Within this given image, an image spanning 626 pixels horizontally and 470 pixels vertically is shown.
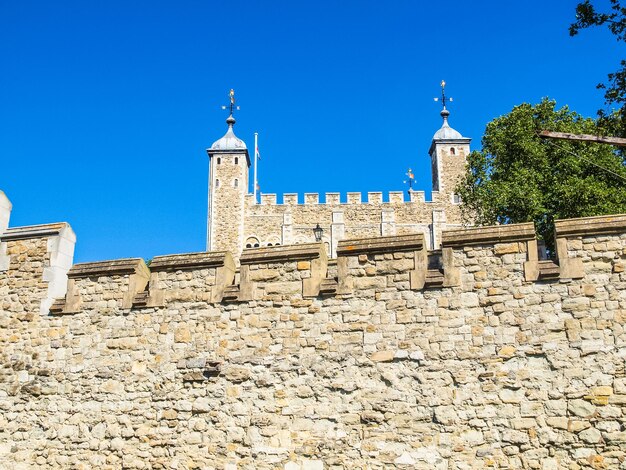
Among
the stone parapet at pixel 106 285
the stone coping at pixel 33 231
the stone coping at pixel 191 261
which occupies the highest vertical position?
the stone coping at pixel 33 231

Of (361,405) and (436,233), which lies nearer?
(361,405)

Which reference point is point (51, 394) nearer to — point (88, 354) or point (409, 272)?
point (88, 354)

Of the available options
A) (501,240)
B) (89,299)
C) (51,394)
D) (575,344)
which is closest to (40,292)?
(89,299)

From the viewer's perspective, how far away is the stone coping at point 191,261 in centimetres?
788

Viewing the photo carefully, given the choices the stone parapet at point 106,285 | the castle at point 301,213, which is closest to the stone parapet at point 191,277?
the stone parapet at point 106,285

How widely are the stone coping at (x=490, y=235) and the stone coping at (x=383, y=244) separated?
342mm

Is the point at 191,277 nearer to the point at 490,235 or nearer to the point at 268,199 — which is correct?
the point at 490,235

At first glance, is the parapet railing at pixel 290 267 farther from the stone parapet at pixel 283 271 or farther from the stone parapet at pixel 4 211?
the stone parapet at pixel 4 211

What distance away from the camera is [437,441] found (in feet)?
21.5

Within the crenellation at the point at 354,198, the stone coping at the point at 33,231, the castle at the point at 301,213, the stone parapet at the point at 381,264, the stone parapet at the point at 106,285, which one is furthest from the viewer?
the crenellation at the point at 354,198

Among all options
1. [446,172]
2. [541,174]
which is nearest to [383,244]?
[541,174]

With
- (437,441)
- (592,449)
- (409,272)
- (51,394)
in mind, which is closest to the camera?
(592,449)

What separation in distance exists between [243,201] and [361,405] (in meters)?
44.6

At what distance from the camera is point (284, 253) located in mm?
7641
